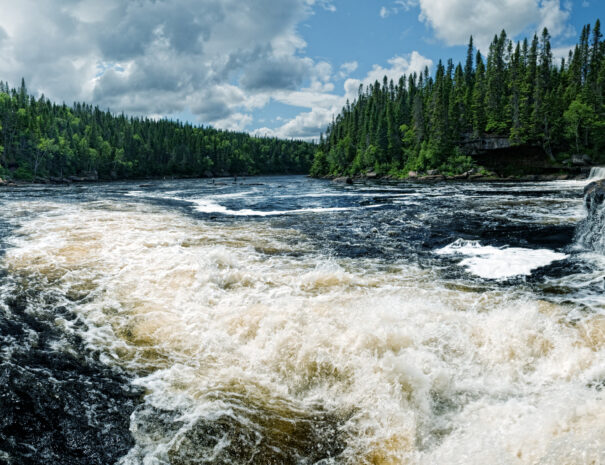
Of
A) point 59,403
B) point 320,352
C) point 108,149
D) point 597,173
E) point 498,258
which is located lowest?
point 59,403

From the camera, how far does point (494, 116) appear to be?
75.2 meters

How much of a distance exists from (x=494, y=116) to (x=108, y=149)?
106m

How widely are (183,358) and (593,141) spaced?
83961 millimetres

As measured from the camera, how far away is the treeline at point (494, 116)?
67188 mm

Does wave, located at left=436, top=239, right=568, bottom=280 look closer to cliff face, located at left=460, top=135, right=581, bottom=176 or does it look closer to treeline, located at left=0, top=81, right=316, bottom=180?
cliff face, located at left=460, top=135, right=581, bottom=176

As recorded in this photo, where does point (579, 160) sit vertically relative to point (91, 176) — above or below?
above

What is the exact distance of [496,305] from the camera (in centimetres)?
770

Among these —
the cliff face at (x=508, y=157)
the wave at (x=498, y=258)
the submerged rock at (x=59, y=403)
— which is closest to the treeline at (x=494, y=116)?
the cliff face at (x=508, y=157)

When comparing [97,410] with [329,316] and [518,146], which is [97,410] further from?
[518,146]

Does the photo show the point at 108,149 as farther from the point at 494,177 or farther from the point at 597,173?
the point at 597,173

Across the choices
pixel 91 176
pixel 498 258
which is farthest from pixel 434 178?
Result: pixel 91 176

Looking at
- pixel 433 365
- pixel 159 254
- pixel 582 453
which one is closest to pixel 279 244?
pixel 159 254

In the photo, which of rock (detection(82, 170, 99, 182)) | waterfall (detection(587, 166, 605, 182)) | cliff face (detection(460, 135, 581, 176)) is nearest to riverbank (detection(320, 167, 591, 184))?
cliff face (detection(460, 135, 581, 176))

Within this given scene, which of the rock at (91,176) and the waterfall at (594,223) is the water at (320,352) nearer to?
the waterfall at (594,223)
